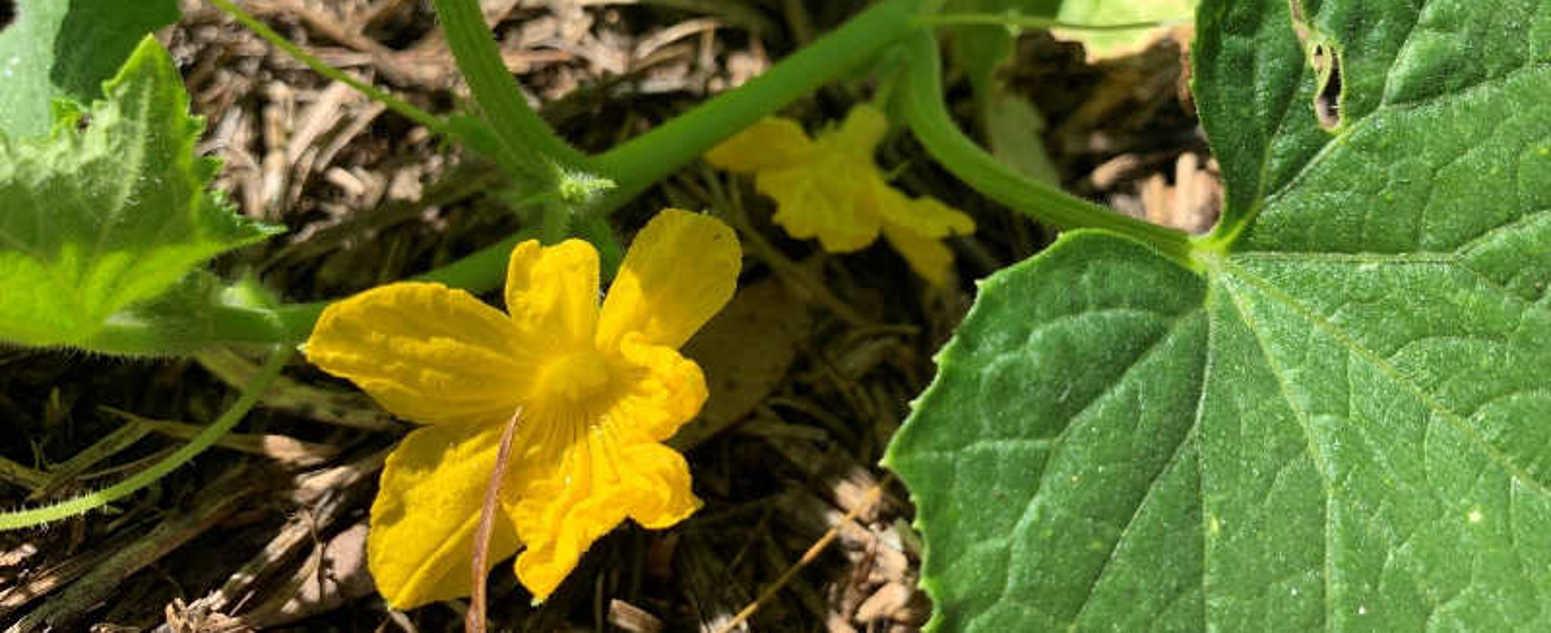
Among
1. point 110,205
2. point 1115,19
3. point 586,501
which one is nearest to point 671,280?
point 586,501

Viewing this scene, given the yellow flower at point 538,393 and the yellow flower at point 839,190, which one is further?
the yellow flower at point 839,190

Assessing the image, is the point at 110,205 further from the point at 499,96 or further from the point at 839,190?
the point at 839,190

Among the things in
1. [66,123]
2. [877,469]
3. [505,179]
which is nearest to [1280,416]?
[877,469]

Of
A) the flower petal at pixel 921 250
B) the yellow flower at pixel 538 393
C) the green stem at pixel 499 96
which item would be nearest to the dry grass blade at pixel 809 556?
the flower petal at pixel 921 250

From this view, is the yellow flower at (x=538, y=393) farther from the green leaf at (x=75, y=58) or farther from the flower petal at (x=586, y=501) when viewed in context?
the green leaf at (x=75, y=58)

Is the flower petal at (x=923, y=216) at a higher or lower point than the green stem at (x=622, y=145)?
lower

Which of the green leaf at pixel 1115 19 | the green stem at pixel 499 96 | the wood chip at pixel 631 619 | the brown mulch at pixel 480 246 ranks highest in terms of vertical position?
the green stem at pixel 499 96
